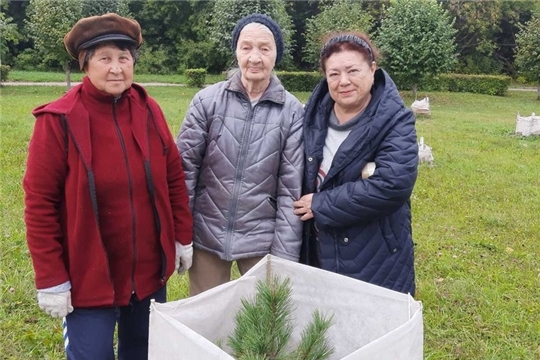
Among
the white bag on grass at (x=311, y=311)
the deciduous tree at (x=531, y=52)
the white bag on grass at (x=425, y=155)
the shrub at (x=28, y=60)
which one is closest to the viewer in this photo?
the white bag on grass at (x=311, y=311)

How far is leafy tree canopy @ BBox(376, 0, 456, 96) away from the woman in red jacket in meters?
18.3

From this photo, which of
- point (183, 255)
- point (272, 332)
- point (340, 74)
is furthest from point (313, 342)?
point (340, 74)

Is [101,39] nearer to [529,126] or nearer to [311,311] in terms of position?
[311,311]

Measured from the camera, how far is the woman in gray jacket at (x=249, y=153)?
2246 mm

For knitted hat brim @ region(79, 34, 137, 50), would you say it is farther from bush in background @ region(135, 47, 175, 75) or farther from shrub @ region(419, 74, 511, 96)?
bush in background @ region(135, 47, 175, 75)

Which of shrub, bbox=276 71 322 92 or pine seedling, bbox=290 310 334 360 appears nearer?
pine seedling, bbox=290 310 334 360

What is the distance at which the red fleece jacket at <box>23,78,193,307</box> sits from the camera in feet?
6.01

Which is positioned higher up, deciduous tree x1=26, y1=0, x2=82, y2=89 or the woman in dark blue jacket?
deciduous tree x1=26, y1=0, x2=82, y2=89

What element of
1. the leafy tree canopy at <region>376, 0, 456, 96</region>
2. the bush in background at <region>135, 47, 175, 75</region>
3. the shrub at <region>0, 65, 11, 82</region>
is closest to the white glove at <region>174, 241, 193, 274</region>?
the leafy tree canopy at <region>376, 0, 456, 96</region>

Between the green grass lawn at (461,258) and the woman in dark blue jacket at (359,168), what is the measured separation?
4.59ft

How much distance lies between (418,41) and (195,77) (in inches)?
330

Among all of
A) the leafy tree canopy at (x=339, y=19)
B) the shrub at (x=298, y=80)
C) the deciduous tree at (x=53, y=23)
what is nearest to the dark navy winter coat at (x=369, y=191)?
the deciduous tree at (x=53, y=23)

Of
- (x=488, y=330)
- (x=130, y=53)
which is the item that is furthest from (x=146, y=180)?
(x=488, y=330)

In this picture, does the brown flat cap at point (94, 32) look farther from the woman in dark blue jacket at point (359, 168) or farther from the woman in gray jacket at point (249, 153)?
the woman in dark blue jacket at point (359, 168)
